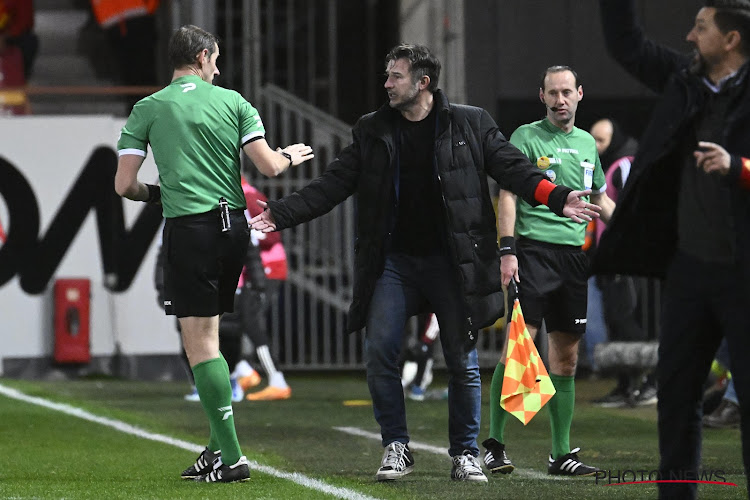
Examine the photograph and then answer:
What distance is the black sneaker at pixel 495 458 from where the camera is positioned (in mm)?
7559

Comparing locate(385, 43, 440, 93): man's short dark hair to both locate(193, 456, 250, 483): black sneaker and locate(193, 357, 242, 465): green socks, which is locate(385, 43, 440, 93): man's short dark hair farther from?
locate(193, 456, 250, 483): black sneaker

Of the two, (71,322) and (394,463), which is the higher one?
(394,463)

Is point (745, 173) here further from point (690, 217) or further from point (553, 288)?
point (553, 288)

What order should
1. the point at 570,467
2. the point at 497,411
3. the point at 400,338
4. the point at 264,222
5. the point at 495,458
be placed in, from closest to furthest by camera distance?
1. the point at 264,222
2. the point at 400,338
3. the point at 570,467
4. the point at 495,458
5. the point at 497,411

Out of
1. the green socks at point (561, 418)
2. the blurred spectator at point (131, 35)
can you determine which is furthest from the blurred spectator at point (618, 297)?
the blurred spectator at point (131, 35)

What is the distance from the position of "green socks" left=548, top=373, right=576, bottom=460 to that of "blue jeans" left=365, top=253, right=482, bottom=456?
1.85 feet

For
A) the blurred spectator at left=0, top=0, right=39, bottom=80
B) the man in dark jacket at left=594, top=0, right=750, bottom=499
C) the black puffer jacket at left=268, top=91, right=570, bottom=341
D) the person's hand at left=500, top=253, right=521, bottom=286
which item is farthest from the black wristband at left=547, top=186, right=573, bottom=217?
the blurred spectator at left=0, top=0, right=39, bottom=80

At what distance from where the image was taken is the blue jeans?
283 inches

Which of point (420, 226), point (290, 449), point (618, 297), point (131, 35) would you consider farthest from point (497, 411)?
point (131, 35)

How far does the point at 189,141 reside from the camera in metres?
6.95

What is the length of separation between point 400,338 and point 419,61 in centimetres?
131

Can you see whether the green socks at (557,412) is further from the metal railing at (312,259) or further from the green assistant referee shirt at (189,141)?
the metal railing at (312,259)

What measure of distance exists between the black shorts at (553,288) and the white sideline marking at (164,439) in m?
1.44

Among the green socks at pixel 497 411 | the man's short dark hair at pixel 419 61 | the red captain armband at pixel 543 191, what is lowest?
the green socks at pixel 497 411
